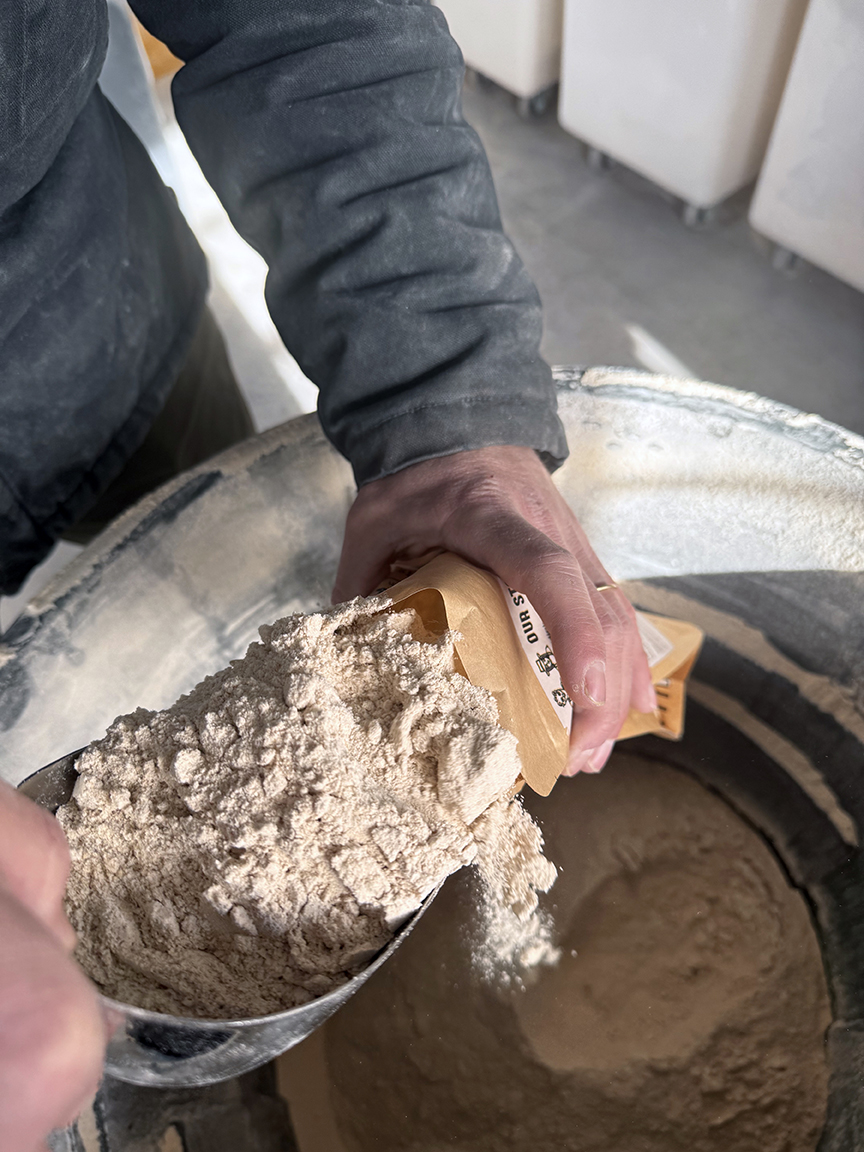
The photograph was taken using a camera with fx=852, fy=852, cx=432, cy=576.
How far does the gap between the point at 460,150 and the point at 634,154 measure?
1098 millimetres

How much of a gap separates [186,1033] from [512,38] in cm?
174

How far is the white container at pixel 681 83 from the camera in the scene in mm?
1242

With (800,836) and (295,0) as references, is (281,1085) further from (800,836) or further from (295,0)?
(295,0)

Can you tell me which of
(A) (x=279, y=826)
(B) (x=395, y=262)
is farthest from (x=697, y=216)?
(A) (x=279, y=826)

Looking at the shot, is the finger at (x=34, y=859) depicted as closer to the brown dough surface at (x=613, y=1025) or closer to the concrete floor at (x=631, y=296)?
the brown dough surface at (x=613, y=1025)

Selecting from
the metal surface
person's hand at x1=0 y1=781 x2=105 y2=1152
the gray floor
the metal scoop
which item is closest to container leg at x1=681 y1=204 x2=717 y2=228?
the gray floor

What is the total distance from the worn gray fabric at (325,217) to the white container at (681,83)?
86cm

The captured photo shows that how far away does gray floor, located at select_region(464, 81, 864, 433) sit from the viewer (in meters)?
1.39

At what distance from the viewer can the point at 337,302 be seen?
0.59 m

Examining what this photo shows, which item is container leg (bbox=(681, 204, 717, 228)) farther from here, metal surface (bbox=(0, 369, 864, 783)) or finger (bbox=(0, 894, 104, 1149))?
finger (bbox=(0, 894, 104, 1149))

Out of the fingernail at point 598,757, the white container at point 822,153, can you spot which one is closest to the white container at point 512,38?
the white container at point 822,153

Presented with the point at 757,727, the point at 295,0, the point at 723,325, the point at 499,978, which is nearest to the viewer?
the point at 295,0

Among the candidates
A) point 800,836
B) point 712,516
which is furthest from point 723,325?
point 800,836

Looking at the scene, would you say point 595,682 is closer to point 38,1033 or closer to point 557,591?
point 557,591
